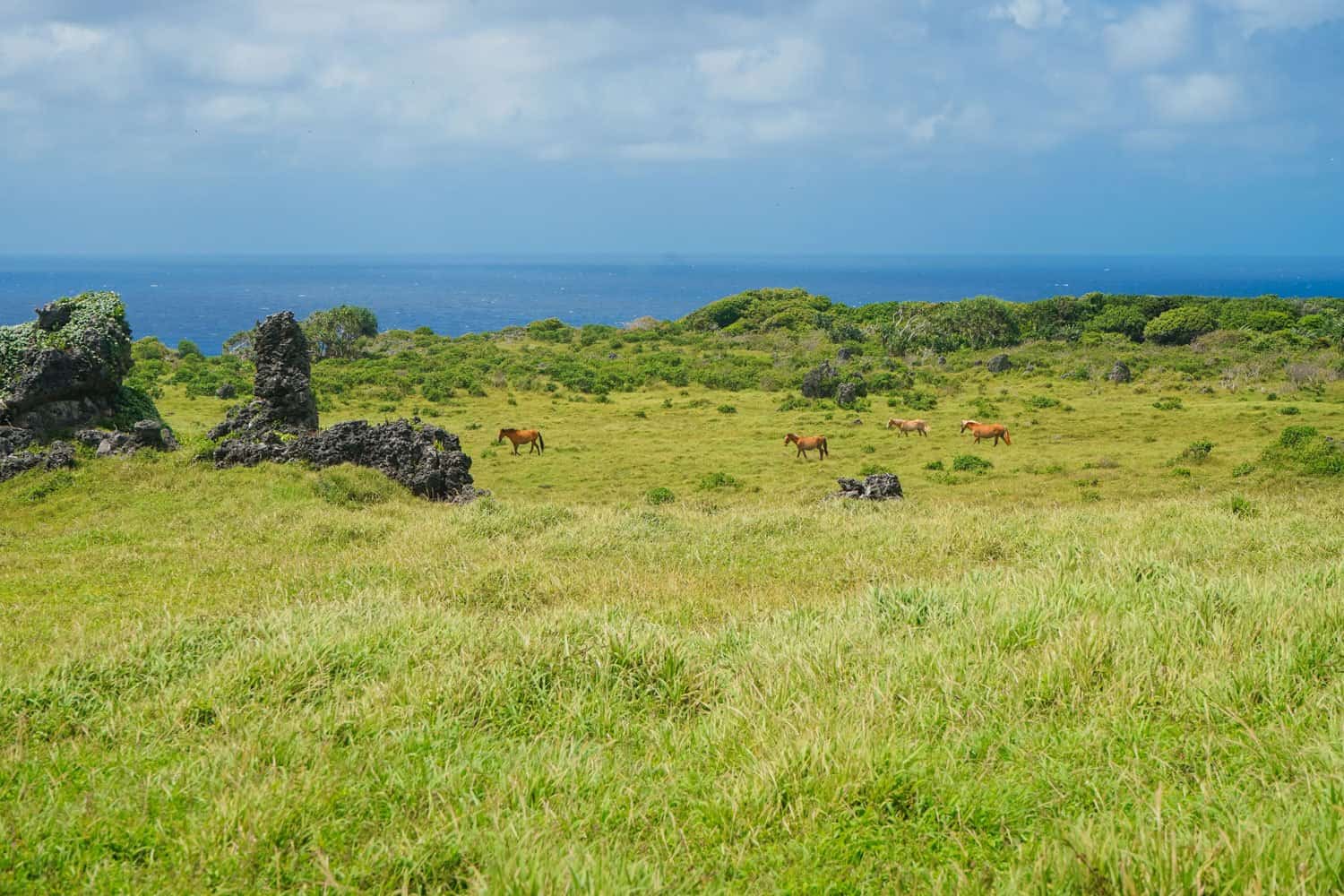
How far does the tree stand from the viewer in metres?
63.5

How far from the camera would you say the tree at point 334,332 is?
6353 cm

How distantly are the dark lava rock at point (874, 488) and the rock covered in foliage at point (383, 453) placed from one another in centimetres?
834

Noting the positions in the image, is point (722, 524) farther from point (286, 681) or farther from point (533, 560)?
point (286, 681)

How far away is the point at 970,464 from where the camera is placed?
2719 cm

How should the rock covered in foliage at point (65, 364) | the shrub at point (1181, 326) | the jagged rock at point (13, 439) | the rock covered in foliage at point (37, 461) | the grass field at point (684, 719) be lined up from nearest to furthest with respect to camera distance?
the grass field at point (684, 719) → the rock covered in foliage at point (37, 461) → the jagged rock at point (13, 439) → the rock covered in foliage at point (65, 364) → the shrub at point (1181, 326)

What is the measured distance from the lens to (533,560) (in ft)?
35.9

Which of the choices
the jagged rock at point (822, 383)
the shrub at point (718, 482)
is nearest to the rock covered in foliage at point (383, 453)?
the shrub at point (718, 482)

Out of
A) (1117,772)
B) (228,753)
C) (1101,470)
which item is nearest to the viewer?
(1117,772)

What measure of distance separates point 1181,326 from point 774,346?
3126 cm

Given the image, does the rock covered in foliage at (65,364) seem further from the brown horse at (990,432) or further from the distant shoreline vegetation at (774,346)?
the brown horse at (990,432)

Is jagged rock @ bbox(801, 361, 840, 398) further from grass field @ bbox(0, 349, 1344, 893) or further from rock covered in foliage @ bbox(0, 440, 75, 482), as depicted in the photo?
rock covered in foliage @ bbox(0, 440, 75, 482)

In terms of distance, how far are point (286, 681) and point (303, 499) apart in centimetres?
1088

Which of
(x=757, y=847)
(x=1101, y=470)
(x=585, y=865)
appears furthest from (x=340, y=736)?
(x=1101, y=470)

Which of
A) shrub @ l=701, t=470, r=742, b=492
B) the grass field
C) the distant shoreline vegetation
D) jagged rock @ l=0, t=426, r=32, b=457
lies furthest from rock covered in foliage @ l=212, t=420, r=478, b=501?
the distant shoreline vegetation
